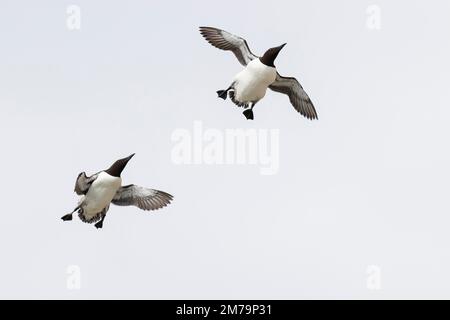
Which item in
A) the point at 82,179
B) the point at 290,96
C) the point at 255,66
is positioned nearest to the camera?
the point at 82,179

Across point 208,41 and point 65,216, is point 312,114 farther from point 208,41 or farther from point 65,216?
point 65,216

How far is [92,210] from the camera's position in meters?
17.3

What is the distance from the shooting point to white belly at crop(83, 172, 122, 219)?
16.9 metres

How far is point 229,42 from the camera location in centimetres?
1847

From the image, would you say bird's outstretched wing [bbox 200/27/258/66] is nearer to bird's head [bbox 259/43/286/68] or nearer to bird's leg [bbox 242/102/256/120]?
bird's head [bbox 259/43/286/68]

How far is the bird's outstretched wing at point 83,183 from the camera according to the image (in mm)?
16672

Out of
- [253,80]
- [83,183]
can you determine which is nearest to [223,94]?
[253,80]

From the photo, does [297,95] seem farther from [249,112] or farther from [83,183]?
[83,183]

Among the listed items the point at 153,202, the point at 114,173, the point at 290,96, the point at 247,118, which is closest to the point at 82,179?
the point at 114,173

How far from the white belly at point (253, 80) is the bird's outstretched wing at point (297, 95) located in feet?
3.90

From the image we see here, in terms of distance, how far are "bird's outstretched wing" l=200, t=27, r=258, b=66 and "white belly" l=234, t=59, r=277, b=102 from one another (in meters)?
0.51

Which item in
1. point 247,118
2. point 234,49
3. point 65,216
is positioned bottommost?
point 65,216

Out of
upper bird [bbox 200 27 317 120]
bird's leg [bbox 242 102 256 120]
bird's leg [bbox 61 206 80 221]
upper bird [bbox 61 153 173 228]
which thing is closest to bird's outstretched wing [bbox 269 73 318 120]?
upper bird [bbox 200 27 317 120]
